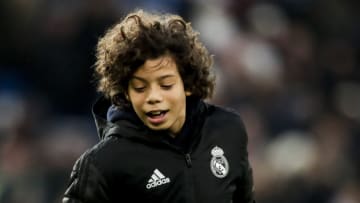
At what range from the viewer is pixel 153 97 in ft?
11.1

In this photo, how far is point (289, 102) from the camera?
7363 millimetres

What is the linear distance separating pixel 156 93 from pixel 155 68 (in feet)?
0.29

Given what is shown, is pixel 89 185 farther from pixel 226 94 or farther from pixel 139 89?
pixel 226 94

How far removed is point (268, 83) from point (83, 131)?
143 centimetres

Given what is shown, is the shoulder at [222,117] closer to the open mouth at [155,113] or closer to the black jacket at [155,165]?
the black jacket at [155,165]

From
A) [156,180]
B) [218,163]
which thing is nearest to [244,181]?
[218,163]

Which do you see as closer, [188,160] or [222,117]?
[188,160]

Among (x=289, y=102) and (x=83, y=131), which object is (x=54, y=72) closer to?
(x=83, y=131)

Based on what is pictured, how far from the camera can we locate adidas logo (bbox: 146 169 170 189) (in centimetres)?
342

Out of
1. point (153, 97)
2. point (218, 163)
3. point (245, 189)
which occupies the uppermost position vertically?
point (153, 97)

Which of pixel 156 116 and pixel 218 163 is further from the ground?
pixel 156 116

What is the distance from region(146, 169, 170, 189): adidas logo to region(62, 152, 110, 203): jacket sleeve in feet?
0.46

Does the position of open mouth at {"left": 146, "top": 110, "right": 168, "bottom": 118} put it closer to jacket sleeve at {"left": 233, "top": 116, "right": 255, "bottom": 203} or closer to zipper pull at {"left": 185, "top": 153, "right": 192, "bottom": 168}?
zipper pull at {"left": 185, "top": 153, "right": 192, "bottom": 168}

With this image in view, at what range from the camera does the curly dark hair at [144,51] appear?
3.47 meters
